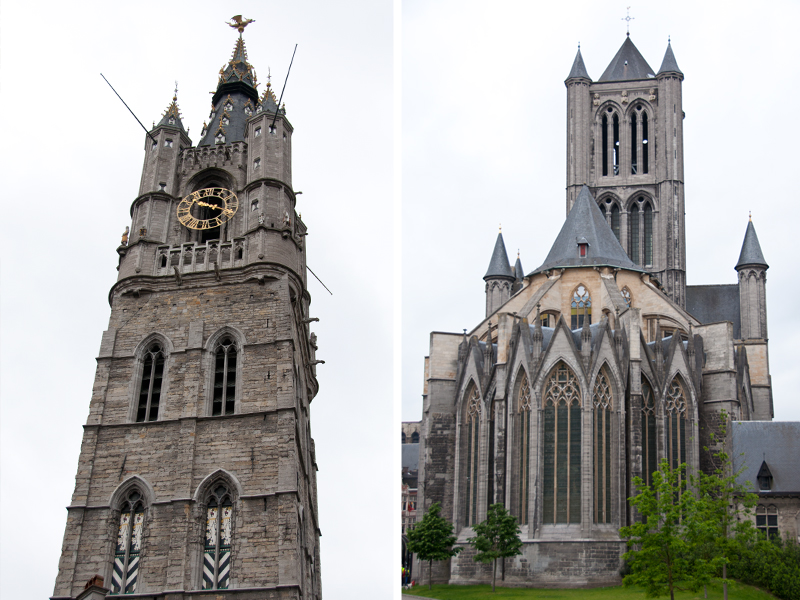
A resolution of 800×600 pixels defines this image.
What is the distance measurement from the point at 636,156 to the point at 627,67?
7.34m

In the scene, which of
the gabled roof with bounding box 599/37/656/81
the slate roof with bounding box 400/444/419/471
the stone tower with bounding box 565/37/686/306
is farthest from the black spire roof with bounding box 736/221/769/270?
the slate roof with bounding box 400/444/419/471

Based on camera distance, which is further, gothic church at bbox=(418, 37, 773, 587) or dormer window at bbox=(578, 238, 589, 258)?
dormer window at bbox=(578, 238, 589, 258)

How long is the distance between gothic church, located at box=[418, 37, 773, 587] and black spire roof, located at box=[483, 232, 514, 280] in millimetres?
12337

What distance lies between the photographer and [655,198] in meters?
67.2

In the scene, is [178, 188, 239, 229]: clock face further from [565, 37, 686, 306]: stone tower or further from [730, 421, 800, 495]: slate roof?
[565, 37, 686, 306]: stone tower

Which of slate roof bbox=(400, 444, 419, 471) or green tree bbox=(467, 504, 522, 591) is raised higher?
slate roof bbox=(400, 444, 419, 471)

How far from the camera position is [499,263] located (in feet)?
212

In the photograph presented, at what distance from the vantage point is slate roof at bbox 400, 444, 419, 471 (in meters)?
87.0

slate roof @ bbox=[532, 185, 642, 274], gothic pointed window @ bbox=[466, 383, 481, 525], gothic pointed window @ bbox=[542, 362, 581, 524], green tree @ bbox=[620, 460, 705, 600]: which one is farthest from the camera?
slate roof @ bbox=[532, 185, 642, 274]

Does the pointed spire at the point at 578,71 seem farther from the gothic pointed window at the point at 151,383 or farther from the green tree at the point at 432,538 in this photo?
the gothic pointed window at the point at 151,383

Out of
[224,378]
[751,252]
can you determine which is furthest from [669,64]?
[224,378]

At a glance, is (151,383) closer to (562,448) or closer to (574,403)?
(562,448)

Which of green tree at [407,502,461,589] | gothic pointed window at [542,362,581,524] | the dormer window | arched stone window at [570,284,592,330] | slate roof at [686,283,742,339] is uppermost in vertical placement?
slate roof at [686,283,742,339]

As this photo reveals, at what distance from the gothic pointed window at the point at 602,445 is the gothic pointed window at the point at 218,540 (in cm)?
1564
